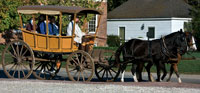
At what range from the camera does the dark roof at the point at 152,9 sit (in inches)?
1783

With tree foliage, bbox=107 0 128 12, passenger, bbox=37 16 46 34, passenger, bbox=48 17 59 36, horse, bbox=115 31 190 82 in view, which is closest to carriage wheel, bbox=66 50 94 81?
passenger, bbox=48 17 59 36

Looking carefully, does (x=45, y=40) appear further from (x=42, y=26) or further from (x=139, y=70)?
(x=139, y=70)

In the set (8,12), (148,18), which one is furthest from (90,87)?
(148,18)

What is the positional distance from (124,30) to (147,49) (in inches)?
1286

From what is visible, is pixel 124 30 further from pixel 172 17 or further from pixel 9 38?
pixel 9 38

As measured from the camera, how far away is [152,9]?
154 feet

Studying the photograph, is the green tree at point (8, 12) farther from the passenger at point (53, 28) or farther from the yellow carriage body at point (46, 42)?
the yellow carriage body at point (46, 42)

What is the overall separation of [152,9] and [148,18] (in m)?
1.91

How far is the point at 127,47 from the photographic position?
50.9 ft

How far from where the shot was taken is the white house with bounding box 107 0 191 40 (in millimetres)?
44344

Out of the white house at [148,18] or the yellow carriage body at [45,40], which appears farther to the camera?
the white house at [148,18]

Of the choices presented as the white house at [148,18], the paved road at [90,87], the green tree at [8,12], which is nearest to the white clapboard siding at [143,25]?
the white house at [148,18]

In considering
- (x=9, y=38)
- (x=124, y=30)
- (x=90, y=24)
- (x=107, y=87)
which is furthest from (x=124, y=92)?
(x=124, y=30)

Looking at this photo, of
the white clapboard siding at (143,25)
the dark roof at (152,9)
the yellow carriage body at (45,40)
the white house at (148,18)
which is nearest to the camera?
the yellow carriage body at (45,40)
